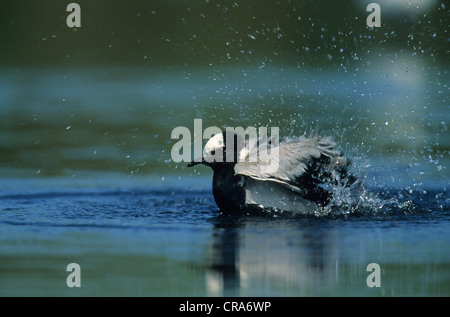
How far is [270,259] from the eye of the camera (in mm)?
5996

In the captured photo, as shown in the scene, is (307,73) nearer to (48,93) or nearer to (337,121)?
(337,121)

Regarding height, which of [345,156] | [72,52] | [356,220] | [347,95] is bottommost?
[356,220]

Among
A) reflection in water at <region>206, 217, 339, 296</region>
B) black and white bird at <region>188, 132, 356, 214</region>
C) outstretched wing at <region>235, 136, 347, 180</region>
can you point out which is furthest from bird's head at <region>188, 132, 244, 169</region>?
reflection in water at <region>206, 217, 339, 296</region>

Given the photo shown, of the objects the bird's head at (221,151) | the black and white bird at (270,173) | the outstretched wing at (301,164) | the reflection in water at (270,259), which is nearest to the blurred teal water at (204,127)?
the reflection in water at (270,259)

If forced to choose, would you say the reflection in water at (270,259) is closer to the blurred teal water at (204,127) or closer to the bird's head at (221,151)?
the blurred teal water at (204,127)

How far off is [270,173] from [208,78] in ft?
19.5

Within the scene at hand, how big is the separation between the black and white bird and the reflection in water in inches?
18.9

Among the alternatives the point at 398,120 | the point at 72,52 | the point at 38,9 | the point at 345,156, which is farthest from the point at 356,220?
the point at 38,9

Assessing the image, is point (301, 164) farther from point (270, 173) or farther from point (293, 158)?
point (270, 173)

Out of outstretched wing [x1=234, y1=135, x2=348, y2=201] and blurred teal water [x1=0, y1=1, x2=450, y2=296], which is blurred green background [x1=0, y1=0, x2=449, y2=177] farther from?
outstretched wing [x1=234, y1=135, x2=348, y2=201]

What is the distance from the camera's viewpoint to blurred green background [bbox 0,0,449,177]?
10875 millimetres

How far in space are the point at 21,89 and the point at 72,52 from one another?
4.22 feet

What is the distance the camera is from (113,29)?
14180 millimetres

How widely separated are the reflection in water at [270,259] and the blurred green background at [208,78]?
Result: 9.39 feet
